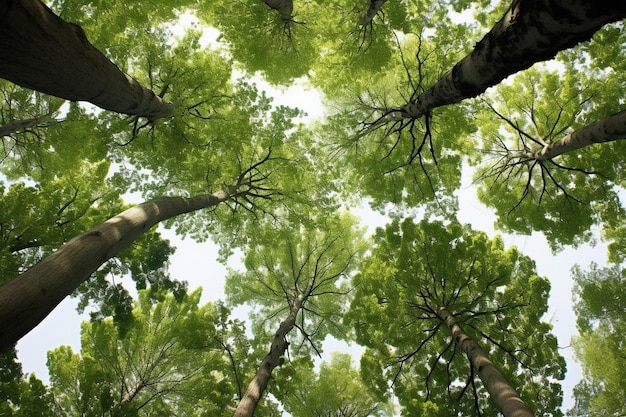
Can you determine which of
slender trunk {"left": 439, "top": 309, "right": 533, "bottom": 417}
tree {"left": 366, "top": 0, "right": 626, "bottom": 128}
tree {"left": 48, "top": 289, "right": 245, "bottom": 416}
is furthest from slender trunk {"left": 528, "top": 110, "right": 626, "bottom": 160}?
tree {"left": 48, "top": 289, "right": 245, "bottom": 416}

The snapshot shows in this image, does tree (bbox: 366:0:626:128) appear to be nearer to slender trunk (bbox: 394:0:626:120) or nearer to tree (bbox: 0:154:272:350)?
slender trunk (bbox: 394:0:626:120)

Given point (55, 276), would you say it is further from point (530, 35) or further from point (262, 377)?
point (262, 377)

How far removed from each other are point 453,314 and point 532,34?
16.3ft

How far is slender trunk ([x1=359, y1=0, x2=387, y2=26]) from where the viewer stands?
6.13 meters

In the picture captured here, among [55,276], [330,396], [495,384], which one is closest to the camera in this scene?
[55,276]

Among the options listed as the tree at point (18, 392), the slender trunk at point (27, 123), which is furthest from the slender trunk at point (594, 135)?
the slender trunk at point (27, 123)

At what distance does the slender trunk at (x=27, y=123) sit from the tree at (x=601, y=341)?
14.2m

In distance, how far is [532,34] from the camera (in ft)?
5.47

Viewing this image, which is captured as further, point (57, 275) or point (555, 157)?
point (555, 157)

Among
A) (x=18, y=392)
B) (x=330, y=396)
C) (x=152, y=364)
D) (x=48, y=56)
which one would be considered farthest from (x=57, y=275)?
(x=330, y=396)

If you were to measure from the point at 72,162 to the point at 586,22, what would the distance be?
9.36m

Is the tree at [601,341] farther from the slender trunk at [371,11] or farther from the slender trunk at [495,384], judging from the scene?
the slender trunk at [371,11]

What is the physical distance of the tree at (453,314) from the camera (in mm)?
5418

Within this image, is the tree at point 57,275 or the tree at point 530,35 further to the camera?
the tree at point 57,275
